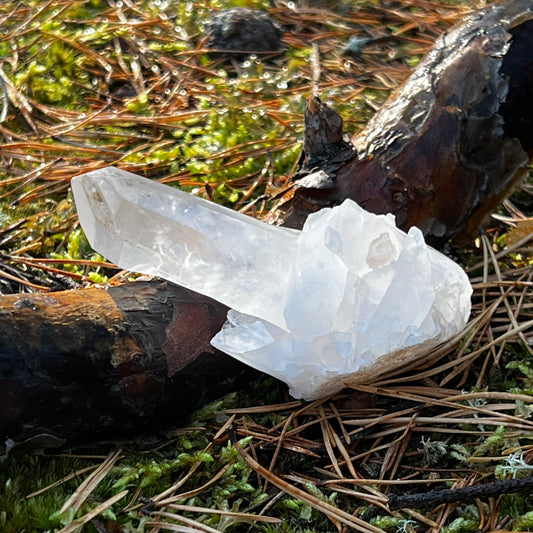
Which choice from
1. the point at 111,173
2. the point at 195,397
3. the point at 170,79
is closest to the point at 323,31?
the point at 170,79

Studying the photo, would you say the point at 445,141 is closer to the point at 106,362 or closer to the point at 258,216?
the point at 258,216

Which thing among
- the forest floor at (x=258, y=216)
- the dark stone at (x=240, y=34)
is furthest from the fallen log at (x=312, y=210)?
the dark stone at (x=240, y=34)

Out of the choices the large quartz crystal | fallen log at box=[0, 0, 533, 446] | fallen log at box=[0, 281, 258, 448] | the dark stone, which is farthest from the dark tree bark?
the dark stone

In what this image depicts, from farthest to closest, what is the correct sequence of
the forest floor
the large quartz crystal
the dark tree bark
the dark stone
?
the dark stone, the dark tree bark, the large quartz crystal, the forest floor

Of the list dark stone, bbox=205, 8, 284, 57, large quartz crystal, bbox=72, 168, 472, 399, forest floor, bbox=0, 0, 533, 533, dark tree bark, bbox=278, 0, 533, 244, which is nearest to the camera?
forest floor, bbox=0, 0, 533, 533

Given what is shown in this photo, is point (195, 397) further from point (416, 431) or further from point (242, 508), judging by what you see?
point (416, 431)

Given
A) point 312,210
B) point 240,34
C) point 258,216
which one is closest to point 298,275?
point 312,210

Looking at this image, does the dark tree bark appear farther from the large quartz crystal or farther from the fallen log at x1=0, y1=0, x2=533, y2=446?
the large quartz crystal
